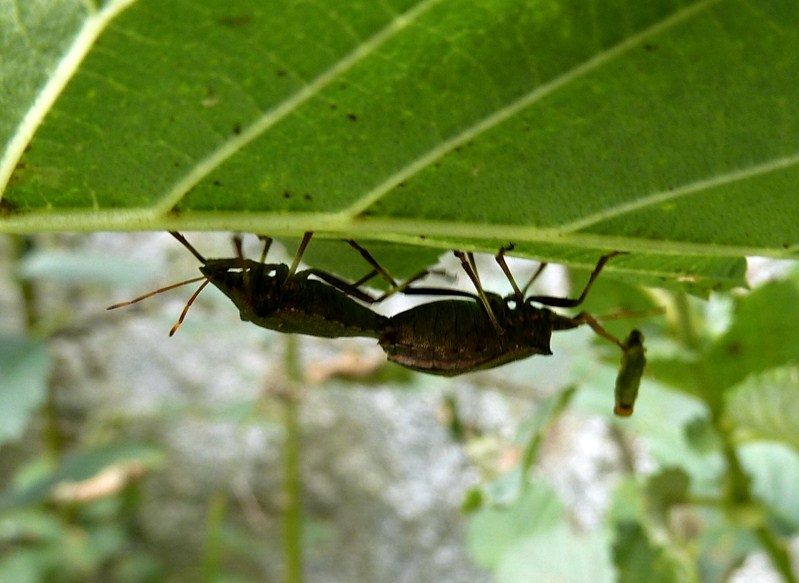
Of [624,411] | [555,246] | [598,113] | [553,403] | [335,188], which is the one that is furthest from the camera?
[553,403]

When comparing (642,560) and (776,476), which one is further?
(776,476)

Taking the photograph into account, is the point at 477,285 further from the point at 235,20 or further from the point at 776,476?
the point at 776,476

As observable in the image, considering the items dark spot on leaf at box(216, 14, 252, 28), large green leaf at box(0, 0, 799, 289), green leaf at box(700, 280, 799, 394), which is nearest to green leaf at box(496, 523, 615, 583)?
green leaf at box(700, 280, 799, 394)

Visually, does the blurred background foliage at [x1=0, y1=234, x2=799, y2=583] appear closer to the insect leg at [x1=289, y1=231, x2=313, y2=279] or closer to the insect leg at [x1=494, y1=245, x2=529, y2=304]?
the insect leg at [x1=494, y1=245, x2=529, y2=304]

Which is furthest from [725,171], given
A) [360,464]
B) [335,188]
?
[360,464]

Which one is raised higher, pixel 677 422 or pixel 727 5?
pixel 727 5

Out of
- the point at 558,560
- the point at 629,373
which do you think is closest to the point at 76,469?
the point at 558,560

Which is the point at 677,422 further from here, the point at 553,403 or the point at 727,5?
the point at 727,5
